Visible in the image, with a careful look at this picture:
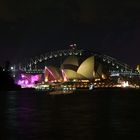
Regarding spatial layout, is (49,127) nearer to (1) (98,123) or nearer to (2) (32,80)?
(1) (98,123)

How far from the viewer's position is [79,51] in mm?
164375

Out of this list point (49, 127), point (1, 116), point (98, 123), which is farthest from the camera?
point (1, 116)

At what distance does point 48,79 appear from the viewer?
15138cm

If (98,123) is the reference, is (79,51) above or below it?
above

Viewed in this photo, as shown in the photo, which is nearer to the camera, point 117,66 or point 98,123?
point 98,123

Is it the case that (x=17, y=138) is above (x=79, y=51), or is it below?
below

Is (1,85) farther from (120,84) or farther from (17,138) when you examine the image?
(17,138)

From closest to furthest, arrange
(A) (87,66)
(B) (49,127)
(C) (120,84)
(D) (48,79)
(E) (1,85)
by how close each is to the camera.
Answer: (B) (49,127) < (E) (1,85) < (A) (87,66) < (D) (48,79) < (C) (120,84)

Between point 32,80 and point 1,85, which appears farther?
point 32,80

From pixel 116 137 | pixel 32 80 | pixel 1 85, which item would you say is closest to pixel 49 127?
pixel 116 137

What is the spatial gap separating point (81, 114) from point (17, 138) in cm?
1589

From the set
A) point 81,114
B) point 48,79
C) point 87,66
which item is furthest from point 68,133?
point 48,79

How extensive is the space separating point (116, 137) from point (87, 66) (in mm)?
110752

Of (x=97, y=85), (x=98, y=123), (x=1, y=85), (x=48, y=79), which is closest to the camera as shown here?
(x=98, y=123)
